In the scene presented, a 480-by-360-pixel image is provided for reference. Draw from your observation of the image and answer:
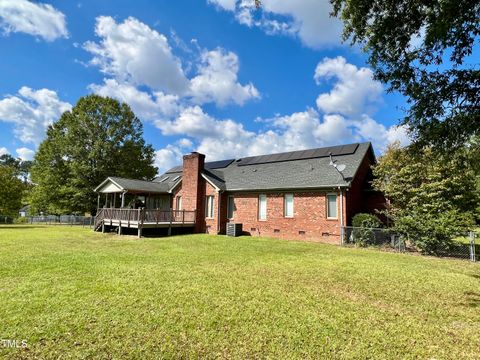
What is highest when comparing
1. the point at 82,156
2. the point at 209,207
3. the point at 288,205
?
the point at 82,156

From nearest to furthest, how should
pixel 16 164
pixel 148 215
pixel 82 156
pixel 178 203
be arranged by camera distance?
pixel 148 215, pixel 178 203, pixel 82 156, pixel 16 164

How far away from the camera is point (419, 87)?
6.57 m

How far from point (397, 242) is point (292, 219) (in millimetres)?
5731

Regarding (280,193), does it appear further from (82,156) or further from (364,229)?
(82,156)

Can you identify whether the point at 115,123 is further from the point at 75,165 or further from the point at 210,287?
the point at 210,287

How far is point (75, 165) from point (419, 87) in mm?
33547

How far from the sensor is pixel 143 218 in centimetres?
1720

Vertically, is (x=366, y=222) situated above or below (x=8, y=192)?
below

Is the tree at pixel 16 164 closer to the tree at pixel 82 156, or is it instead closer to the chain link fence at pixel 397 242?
the tree at pixel 82 156

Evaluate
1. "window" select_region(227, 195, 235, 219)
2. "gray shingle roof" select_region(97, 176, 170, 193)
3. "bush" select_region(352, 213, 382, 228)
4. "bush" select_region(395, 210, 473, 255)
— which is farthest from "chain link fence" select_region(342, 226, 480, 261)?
"gray shingle roof" select_region(97, 176, 170, 193)

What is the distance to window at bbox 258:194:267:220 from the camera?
18203 mm

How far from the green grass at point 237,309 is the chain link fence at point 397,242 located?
1982 mm

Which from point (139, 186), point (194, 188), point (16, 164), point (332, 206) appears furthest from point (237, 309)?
point (16, 164)

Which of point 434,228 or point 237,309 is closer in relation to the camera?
point 237,309
